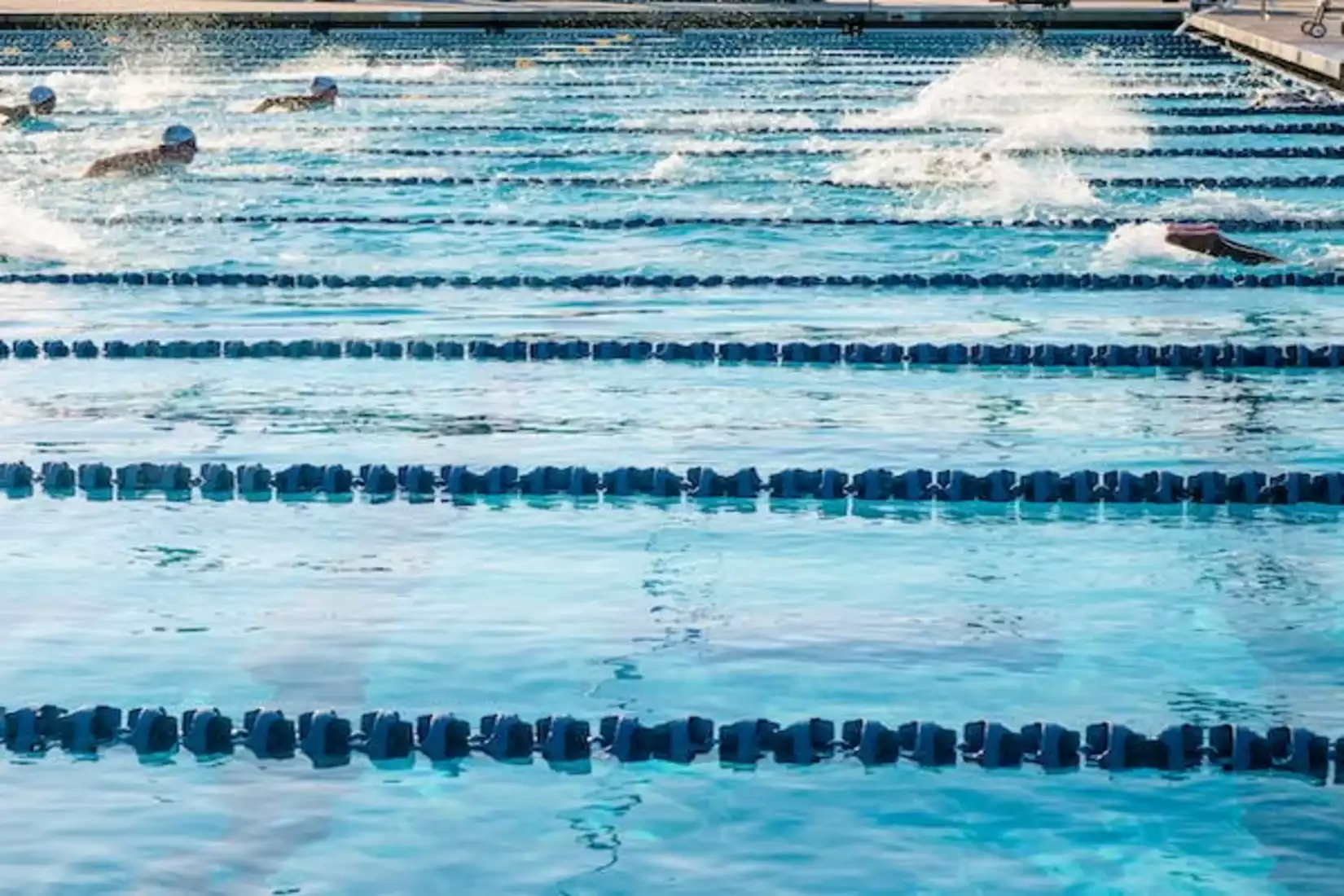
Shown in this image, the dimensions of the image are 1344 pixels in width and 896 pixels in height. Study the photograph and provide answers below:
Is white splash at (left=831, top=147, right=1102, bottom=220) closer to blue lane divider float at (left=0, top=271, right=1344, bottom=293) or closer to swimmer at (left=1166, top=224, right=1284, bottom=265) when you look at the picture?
swimmer at (left=1166, top=224, right=1284, bottom=265)

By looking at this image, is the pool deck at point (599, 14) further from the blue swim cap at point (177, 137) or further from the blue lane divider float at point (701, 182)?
the blue lane divider float at point (701, 182)

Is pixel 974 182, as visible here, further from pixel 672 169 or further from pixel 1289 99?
pixel 1289 99

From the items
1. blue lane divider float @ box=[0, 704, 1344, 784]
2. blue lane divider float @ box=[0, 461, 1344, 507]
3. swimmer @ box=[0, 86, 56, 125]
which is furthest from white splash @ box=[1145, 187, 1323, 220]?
swimmer @ box=[0, 86, 56, 125]

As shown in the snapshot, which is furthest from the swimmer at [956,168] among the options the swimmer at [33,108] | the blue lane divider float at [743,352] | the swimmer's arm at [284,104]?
the swimmer at [33,108]

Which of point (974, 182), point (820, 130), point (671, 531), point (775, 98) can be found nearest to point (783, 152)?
point (820, 130)

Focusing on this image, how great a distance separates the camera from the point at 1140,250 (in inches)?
473

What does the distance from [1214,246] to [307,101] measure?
10404 mm

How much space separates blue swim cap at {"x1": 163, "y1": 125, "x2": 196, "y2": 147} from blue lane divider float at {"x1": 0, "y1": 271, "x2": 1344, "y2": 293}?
186 inches

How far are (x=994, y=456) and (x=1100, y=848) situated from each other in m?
3.31

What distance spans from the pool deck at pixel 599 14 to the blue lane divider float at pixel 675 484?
73.0ft

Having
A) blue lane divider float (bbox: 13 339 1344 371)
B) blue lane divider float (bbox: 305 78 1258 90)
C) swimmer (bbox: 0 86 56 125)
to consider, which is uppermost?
blue lane divider float (bbox: 305 78 1258 90)

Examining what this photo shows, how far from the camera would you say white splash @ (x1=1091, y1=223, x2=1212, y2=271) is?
11.8 metres

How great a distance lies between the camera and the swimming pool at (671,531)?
4.85 metres

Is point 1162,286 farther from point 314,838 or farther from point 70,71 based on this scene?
point 70,71
